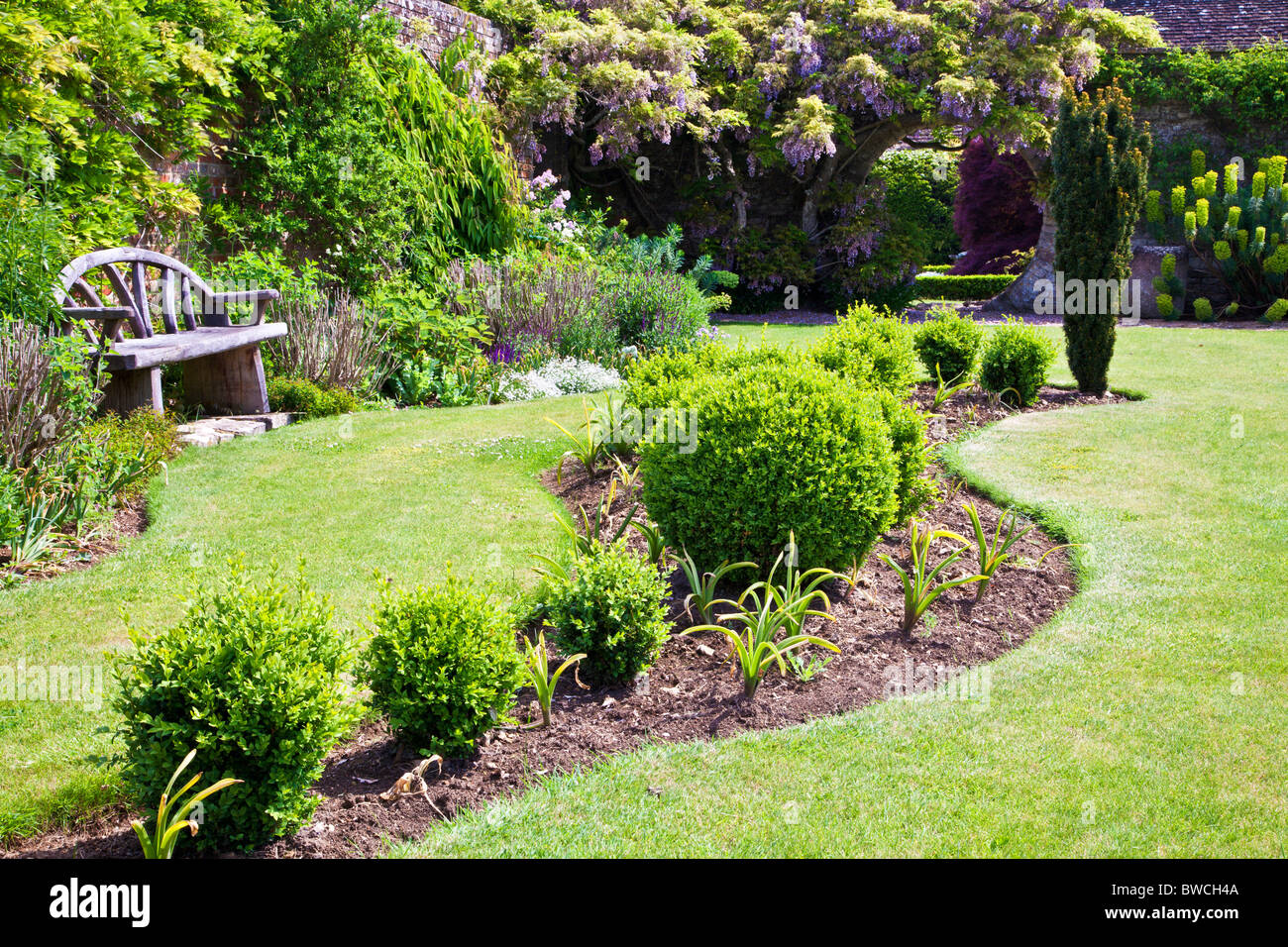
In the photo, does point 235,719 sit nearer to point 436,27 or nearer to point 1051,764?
point 1051,764

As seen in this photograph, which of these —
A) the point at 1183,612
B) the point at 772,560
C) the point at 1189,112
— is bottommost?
the point at 1183,612

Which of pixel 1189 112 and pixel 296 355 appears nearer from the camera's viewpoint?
pixel 296 355

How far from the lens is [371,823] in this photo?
110 inches

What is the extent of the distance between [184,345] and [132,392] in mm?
457

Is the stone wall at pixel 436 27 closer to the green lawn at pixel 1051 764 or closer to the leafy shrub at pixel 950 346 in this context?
the leafy shrub at pixel 950 346

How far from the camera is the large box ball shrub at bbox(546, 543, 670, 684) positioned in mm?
3582

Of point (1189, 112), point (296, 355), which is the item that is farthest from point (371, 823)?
point (1189, 112)

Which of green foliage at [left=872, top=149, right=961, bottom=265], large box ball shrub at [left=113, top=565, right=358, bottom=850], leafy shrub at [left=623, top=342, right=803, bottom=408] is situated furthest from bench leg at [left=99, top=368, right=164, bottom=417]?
green foliage at [left=872, top=149, right=961, bottom=265]

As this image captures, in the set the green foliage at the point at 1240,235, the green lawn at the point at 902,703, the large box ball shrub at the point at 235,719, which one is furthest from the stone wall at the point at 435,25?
the green foliage at the point at 1240,235

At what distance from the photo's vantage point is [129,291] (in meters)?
6.79

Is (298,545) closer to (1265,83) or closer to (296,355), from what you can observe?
(296,355)

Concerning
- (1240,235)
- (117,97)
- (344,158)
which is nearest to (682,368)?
(117,97)
